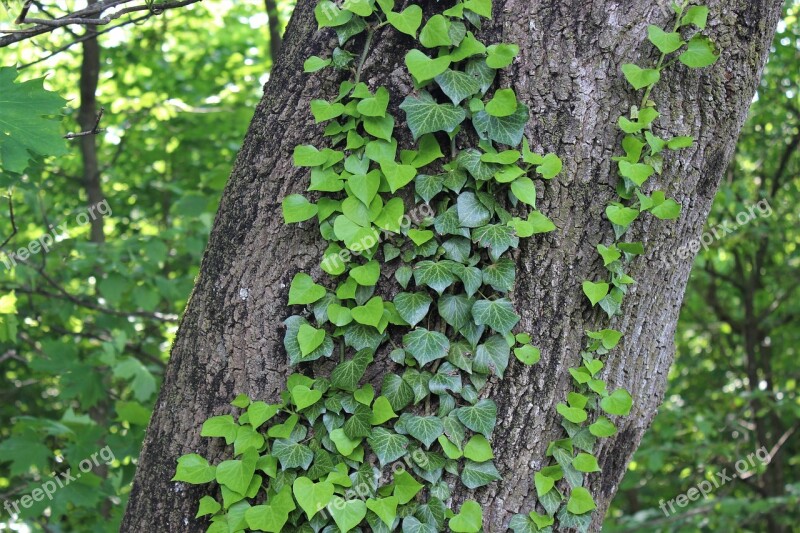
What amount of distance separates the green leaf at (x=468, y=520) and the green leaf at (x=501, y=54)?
92 cm

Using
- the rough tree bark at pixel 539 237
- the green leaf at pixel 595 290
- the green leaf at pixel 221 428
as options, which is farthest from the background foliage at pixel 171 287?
the green leaf at pixel 595 290

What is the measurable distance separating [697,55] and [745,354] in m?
5.48

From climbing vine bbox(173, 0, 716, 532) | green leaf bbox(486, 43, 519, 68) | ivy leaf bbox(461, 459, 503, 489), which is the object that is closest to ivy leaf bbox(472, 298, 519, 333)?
climbing vine bbox(173, 0, 716, 532)

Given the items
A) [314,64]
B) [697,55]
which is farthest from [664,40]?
[314,64]

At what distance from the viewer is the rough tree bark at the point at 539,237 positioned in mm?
1501

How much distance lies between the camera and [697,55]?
4.92 feet

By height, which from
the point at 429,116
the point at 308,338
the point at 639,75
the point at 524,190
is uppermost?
the point at 639,75

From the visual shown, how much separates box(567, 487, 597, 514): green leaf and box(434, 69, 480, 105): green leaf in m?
0.89

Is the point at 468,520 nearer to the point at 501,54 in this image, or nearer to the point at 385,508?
the point at 385,508

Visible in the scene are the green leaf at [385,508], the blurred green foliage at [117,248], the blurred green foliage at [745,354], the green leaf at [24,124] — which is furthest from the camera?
the blurred green foliage at [745,354]

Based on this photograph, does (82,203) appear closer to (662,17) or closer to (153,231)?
(153,231)

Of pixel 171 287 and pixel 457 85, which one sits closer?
pixel 457 85

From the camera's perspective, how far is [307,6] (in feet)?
5.56

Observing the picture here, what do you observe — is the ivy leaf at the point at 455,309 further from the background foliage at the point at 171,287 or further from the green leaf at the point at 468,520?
the background foliage at the point at 171,287
